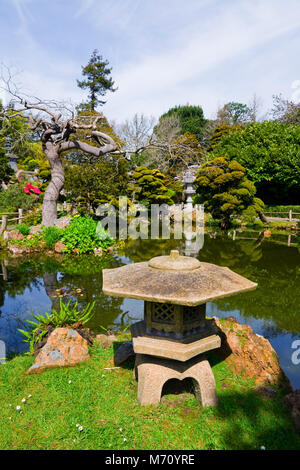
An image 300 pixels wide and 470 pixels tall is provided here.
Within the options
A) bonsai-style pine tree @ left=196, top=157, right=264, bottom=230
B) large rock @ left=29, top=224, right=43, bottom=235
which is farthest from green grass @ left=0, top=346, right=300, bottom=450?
bonsai-style pine tree @ left=196, top=157, right=264, bottom=230

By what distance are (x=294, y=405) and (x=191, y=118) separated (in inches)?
1713

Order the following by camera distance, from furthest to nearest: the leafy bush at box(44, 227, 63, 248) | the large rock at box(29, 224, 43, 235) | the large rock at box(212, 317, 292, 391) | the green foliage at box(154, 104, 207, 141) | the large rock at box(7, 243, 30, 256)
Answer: the green foliage at box(154, 104, 207, 141) < the large rock at box(29, 224, 43, 235) < the leafy bush at box(44, 227, 63, 248) < the large rock at box(7, 243, 30, 256) < the large rock at box(212, 317, 292, 391)

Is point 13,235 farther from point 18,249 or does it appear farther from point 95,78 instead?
point 95,78

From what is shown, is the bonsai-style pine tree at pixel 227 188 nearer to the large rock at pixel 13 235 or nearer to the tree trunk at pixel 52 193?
the tree trunk at pixel 52 193

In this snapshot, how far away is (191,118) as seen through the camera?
4206 centimetres

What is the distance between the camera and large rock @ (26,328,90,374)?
13.9 feet

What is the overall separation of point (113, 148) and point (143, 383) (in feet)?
37.8

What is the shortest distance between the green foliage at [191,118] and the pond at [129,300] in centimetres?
3133

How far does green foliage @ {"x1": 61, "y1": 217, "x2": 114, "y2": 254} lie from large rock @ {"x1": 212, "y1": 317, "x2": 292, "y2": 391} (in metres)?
8.91

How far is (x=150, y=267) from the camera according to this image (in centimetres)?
369

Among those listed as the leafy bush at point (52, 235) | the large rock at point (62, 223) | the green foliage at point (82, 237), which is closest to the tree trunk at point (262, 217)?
the green foliage at point (82, 237)

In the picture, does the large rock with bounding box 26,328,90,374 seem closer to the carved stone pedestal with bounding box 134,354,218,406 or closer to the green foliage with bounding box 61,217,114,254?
the carved stone pedestal with bounding box 134,354,218,406

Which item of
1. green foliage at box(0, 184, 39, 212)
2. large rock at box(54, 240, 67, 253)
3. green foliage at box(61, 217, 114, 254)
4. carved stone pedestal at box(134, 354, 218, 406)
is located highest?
green foliage at box(0, 184, 39, 212)
